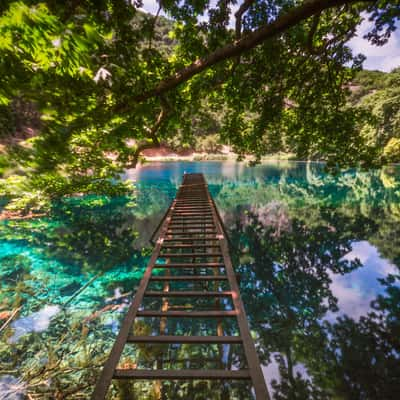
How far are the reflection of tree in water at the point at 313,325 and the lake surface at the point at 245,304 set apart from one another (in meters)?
0.03

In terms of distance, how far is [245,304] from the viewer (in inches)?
279

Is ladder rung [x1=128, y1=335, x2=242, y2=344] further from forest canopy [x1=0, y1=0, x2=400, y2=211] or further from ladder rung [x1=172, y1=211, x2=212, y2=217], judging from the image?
ladder rung [x1=172, y1=211, x2=212, y2=217]

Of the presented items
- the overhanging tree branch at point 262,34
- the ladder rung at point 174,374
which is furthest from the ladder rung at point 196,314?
the overhanging tree branch at point 262,34

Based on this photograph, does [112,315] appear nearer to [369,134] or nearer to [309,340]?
[309,340]

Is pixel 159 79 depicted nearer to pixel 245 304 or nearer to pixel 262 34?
pixel 262 34

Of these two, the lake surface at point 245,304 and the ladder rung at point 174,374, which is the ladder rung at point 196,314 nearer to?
the ladder rung at point 174,374

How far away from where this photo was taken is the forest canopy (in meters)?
1.48

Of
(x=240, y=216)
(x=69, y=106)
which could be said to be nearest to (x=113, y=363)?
(x=69, y=106)

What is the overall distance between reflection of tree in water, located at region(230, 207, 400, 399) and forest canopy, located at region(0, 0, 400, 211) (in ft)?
15.3

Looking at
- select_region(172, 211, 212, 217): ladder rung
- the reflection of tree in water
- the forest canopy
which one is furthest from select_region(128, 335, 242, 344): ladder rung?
select_region(172, 211, 212, 217): ladder rung

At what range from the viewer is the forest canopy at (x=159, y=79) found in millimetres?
1484

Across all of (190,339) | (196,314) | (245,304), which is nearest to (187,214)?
(245,304)

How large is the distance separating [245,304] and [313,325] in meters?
1.95

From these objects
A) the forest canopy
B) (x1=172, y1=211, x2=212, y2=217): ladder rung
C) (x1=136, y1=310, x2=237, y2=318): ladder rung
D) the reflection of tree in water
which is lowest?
the reflection of tree in water
